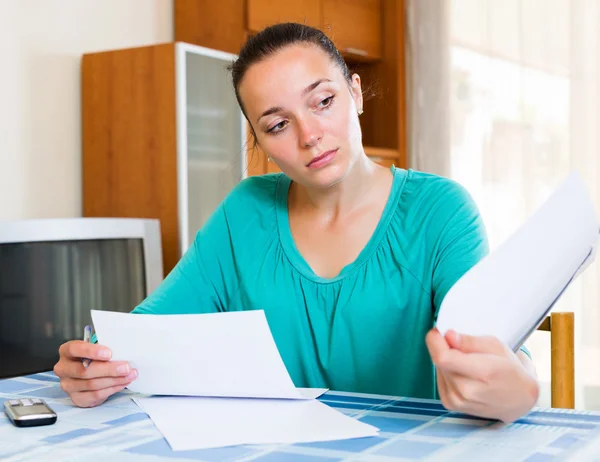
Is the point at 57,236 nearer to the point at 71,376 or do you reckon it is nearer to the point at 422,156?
the point at 71,376

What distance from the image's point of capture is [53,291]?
2211 millimetres

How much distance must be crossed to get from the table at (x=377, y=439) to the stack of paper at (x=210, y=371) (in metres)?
0.05

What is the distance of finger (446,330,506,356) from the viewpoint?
2.81 ft

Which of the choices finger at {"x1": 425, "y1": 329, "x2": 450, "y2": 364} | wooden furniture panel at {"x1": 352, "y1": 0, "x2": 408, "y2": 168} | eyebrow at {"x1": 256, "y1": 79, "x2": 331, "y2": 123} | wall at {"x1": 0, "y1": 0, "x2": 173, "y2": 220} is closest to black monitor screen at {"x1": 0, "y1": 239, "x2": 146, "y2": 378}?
wall at {"x1": 0, "y1": 0, "x2": 173, "y2": 220}

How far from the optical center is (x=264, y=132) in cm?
142

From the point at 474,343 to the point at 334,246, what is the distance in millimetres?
627

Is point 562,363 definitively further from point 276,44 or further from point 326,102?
point 276,44

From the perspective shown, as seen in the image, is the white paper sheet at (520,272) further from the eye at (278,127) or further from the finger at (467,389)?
the eye at (278,127)

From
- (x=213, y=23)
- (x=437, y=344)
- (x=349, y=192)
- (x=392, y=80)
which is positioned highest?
(x=213, y=23)

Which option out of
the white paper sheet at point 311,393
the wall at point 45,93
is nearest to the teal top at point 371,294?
the white paper sheet at point 311,393

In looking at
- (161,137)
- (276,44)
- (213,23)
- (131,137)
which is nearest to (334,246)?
(276,44)

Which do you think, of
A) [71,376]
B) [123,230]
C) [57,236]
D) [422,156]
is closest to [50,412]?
[71,376]

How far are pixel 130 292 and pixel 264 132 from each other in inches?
45.7

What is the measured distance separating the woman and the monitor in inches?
30.4
